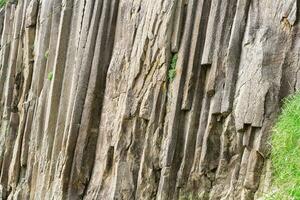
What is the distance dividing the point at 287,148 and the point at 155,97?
8.96 feet

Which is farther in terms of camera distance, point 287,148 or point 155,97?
point 155,97

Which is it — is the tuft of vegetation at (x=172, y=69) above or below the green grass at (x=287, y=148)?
above

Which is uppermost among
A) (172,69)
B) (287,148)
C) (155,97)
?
(172,69)

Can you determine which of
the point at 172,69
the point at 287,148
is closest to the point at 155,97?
the point at 172,69

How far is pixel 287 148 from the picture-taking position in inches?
281

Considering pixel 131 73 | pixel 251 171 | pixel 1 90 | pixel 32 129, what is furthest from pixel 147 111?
pixel 1 90

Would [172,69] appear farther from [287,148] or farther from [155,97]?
[287,148]

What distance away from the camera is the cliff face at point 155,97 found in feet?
25.4

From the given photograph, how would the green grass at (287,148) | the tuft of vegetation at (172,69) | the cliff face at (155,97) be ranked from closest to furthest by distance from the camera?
the green grass at (287,148) < the cliff face at (155,97) < the tuft of vegetation at (172,69)

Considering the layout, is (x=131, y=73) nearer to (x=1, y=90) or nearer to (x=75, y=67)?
(x=75, y=67)

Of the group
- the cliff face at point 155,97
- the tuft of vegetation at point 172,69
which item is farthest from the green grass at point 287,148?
the tuft of vegetation at point 172,69

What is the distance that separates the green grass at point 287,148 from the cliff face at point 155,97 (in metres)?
0.19

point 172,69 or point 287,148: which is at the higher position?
point 172,69

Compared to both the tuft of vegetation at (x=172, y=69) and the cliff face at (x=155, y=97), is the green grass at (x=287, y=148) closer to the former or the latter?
the cliff face at (x=155, y=97)
